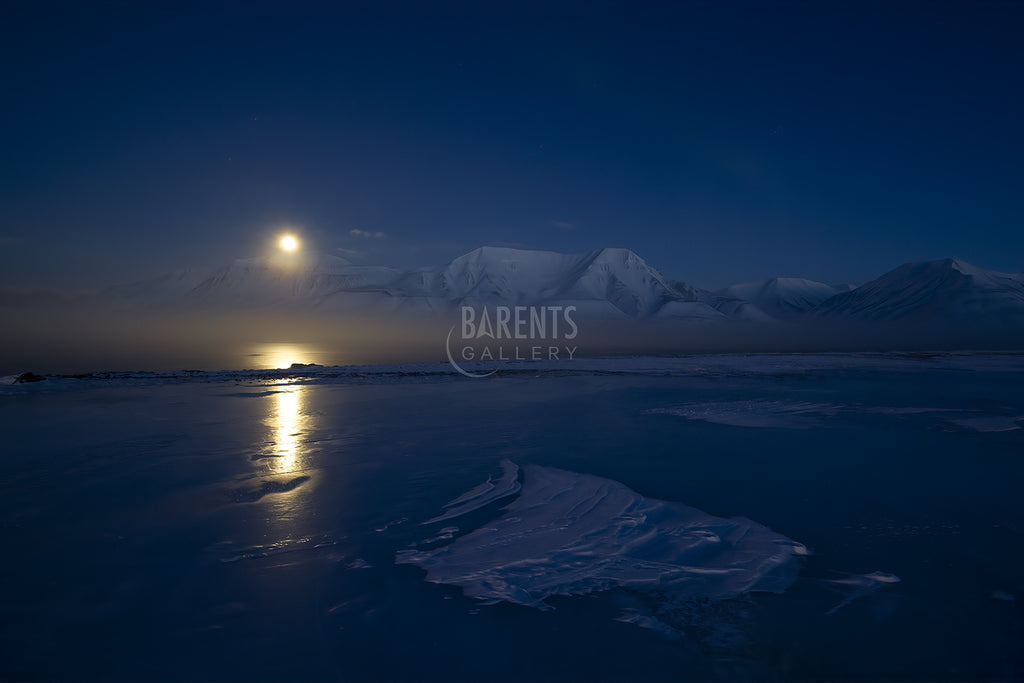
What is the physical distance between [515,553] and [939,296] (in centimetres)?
19291

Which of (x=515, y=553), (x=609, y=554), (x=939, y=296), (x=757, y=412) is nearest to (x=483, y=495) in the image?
(x=515, y=553)

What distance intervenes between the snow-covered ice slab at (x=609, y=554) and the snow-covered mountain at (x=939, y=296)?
15558cm

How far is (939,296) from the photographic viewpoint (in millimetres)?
146625

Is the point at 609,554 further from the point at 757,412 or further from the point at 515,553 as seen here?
the point at 757,412

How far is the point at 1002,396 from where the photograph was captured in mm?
15906

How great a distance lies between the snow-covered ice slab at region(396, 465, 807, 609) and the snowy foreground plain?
1.1 inches

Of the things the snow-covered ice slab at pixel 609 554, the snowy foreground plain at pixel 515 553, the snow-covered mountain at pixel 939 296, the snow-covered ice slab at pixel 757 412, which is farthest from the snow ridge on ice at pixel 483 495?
the snow-covered mountain at pixel 939 296

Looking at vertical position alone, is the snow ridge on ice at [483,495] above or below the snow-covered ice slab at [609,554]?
above

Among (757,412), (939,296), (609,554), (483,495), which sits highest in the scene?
(939,296)

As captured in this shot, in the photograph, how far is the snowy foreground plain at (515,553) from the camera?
10.7 ft

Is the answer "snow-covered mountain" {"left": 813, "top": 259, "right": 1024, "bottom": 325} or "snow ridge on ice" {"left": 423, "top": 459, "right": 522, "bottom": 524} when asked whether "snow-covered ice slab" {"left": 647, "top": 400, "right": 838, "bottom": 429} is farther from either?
"snow-covered mountain" {"left": 813, "top": 259, "right": 1024, "bottom": 325}

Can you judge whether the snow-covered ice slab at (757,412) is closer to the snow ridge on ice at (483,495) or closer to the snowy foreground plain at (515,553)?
the snowy foreground plain at (515,553)

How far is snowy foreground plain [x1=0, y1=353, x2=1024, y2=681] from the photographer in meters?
3.27

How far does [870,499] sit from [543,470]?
4.24 metres
